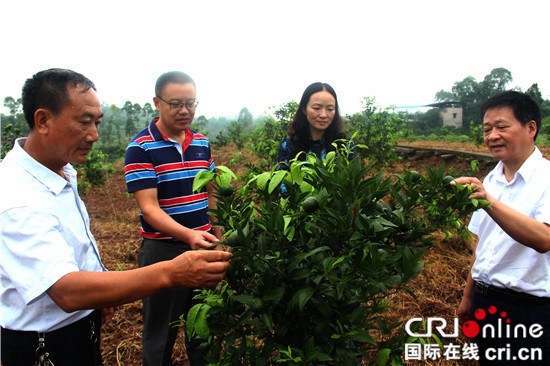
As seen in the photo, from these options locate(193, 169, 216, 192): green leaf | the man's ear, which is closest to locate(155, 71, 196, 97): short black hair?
the man's ear

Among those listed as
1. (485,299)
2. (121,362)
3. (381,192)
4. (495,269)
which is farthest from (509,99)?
(121,362)

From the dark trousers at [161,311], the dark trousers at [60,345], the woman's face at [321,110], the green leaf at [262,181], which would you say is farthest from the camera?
the woman's face at [321,110]

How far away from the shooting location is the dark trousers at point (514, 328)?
1477mm

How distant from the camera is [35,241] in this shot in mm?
1037

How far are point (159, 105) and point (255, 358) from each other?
158 centimetres

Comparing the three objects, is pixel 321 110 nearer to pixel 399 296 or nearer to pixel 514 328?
pixel 514 328

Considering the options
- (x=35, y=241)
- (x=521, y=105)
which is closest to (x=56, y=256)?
(x=35, y=241)

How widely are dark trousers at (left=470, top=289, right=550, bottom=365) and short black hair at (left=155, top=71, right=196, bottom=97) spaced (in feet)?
6.49

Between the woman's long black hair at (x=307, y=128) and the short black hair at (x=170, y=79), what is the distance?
2.82 ft

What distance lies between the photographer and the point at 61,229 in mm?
1200

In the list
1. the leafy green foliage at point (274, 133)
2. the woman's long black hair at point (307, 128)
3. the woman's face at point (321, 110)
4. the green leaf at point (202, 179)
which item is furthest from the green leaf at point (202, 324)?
the leafy green foliage at point (274, 133)

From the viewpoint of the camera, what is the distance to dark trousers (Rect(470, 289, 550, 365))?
1.48 m

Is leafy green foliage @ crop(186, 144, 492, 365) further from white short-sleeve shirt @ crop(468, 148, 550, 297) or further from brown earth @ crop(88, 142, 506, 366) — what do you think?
brown earth @ crop(88, 142, 506, 366)

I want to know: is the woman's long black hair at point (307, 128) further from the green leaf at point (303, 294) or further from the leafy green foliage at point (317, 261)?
the green leaf at point (303, 294)
